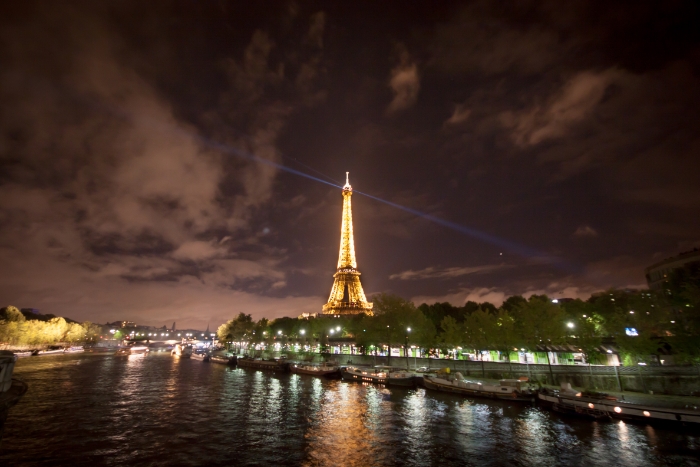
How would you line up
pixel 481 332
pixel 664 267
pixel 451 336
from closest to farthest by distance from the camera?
pixel 481 332 < pixel 451 336 < pixel 664 267

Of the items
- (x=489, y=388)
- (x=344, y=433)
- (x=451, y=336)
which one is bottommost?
(x=344, y=433)

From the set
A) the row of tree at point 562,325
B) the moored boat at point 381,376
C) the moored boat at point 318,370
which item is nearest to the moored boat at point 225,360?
the row of tree at point 562,325

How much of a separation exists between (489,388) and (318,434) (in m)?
26.2

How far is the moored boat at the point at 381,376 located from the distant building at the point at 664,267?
9450 centimetres

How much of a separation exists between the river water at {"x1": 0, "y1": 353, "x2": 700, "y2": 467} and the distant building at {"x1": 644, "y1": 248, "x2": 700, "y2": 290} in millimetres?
104989

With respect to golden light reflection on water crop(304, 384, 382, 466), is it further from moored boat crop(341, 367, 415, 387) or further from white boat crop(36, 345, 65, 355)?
white boat crop(36, 345, 65, 355)

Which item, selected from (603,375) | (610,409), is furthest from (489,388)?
(603,375)

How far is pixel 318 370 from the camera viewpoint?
8162 cm

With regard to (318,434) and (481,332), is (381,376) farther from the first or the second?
(318,434)

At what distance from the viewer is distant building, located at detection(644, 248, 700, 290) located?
384ft

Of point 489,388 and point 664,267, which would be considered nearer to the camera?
point 489,388

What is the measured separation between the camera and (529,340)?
6088cm

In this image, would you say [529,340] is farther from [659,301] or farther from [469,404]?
[659,301]

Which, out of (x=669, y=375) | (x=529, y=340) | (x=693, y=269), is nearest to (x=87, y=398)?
(x=529, y=340)
